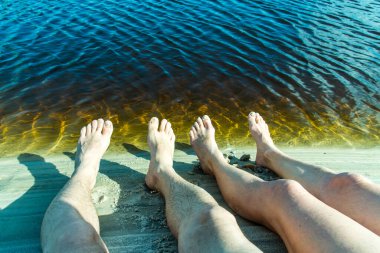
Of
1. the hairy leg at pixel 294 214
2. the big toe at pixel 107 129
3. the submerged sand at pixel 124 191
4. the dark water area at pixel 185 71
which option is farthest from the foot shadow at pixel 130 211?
the dark water area at pixel 185 71

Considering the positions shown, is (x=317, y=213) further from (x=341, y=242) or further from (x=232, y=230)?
(x=232, y=230)

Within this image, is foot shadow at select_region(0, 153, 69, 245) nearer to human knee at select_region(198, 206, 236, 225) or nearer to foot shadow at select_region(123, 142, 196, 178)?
foot shadow at select_region(123, 142, 196, 178)

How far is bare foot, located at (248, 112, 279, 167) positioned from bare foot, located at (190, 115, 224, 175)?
0.46 metres

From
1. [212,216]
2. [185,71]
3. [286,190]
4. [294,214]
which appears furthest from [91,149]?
[185,71]

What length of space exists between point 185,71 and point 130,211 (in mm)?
3603

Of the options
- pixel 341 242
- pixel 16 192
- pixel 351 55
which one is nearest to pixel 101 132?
pixel 16 192

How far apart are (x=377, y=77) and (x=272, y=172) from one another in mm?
3719

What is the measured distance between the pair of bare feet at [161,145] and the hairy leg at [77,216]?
0.5 inches

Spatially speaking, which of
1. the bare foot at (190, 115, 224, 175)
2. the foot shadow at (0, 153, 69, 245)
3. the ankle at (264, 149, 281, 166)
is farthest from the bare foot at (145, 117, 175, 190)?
the ankle at (264, 149, 281, 166)

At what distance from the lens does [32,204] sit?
298 centimetres

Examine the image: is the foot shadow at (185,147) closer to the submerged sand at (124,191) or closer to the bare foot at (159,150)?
the submerged sand at (124,191)

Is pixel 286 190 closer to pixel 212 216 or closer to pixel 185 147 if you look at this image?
pixel 212 216

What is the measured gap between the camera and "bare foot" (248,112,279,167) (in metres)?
3.67

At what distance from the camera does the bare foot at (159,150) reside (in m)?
3.24
